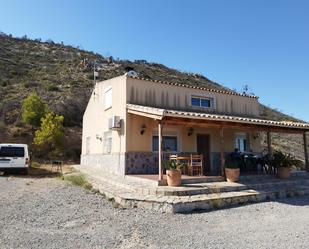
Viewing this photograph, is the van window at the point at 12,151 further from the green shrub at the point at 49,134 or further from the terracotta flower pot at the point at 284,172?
the terracotta flower pot at the point at 284,172

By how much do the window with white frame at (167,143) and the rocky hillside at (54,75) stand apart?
43.9 feet

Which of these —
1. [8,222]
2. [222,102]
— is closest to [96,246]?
[8,222]

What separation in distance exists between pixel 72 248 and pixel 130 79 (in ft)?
33.2

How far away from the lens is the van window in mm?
15847

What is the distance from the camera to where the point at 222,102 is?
58.1 feet

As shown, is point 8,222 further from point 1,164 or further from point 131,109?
point 1,164

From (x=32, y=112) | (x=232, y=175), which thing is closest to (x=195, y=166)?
(x=232, y=175)

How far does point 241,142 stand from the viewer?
17500 millimetres

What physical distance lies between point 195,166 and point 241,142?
5461 mm

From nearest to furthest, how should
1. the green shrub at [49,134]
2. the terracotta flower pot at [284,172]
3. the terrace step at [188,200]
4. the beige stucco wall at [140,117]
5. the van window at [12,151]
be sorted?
the terrace step at [188,200], the terracotta flower pot at [284,172], the beige stucco wall at [140,117], the van window at [12,151], the green shrub at [49,134]

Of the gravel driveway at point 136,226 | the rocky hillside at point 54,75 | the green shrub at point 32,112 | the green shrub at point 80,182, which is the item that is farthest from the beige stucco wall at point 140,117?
the green shrub at point 32,112

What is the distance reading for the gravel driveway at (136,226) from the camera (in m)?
6.00

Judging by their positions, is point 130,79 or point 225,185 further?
point 130,79

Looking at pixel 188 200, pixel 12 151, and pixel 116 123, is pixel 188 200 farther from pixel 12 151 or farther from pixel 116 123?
pixel 12 151
